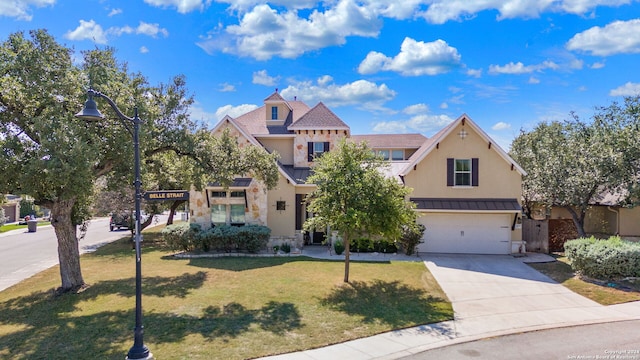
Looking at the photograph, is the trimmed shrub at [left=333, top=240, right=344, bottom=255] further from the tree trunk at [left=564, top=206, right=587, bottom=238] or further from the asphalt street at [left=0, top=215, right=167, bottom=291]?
the asphalt street at [left=0, top=215, right=167, bottom=291]

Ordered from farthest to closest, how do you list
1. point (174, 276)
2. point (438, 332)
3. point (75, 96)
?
1. point (174, 276)
2. point (75, 96)
3. point (438, 332)

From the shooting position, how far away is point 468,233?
21906 mm

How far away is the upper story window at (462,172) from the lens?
21.8m

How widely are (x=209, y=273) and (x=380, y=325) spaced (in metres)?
8.95

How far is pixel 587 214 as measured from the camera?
24.5 m

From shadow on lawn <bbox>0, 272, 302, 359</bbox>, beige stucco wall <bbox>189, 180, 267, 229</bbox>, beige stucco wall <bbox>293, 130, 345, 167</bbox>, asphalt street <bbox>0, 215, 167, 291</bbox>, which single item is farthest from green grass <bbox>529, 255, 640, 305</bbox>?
asphalt street <bbox>0, 215, 167, 291</bbox>

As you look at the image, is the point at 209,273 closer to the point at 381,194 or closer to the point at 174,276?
the point at 174,276

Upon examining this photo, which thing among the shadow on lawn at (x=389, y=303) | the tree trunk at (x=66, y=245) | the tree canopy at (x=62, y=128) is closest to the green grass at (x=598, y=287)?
the shadow on lawn at (x=389, y=303)

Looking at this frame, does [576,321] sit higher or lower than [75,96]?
lower

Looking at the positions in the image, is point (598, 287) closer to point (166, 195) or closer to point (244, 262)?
point (244, 262)

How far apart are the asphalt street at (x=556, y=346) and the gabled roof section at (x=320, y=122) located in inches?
672

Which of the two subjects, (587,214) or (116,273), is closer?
(116,273)

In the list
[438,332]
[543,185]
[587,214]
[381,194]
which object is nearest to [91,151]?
[381,194]

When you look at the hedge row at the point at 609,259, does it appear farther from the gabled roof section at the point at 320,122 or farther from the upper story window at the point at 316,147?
the upper story window at the point at 316,147
